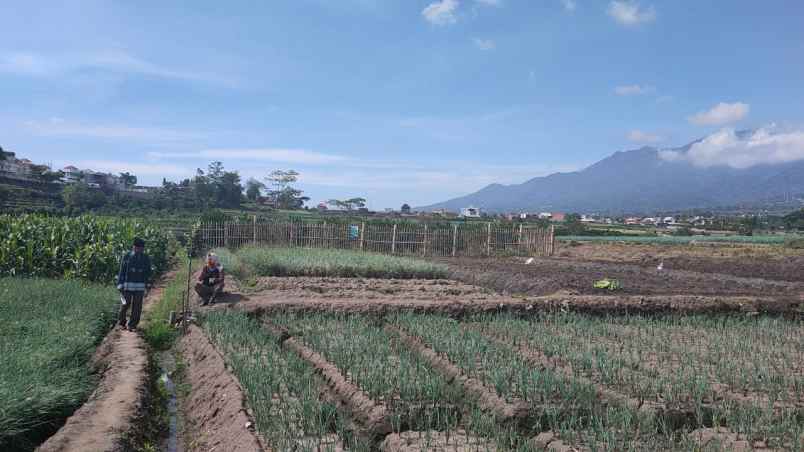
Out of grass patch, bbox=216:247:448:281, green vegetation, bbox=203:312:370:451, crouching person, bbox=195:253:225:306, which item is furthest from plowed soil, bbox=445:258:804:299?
green vegetation, bbox=203:312:370:451

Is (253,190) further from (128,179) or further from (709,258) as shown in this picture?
(709,258)

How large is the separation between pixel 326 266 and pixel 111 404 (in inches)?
492

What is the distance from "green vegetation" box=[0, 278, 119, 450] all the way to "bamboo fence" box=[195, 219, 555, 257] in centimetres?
1567

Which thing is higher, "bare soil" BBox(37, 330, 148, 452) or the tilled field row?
the tilled field row

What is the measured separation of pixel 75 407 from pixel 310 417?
2.37 meters

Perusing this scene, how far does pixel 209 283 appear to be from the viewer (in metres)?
11.4

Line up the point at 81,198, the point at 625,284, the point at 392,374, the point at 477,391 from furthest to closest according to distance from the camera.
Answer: the point at 81,198
the point at 625,284
the point at 392,374
the point at 477,391

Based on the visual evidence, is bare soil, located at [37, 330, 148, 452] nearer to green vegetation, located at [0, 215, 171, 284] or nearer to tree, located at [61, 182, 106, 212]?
green vegetation, located at [0, 215, 171, 284]

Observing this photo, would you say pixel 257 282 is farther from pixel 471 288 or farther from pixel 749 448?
pixel 749 448

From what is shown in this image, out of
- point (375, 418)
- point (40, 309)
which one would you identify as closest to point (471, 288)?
point (40, 309)

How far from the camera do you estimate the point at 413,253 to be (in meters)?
28.0

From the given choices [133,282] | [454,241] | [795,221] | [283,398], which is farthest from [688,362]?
[795,221]

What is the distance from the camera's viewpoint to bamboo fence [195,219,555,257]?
2662 centimetres

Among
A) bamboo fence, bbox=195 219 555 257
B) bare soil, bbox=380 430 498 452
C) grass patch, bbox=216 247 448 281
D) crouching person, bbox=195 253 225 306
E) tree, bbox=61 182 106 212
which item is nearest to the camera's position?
bare soil, bbox=380 430 498 452
